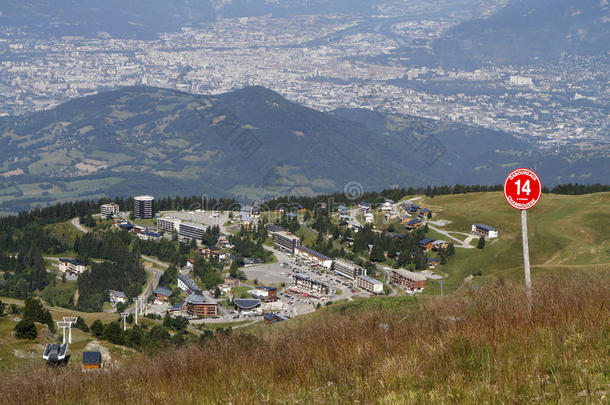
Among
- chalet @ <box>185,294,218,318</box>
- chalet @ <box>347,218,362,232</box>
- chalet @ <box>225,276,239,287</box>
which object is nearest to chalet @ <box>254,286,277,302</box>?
chalet @ <box>225,276,239,287</box>

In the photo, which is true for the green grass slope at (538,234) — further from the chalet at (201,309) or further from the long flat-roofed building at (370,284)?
the chalet at (201,309)

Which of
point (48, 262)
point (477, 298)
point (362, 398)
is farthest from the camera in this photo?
point (48, 262)

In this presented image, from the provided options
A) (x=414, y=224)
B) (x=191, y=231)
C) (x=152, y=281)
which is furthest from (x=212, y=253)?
(x=414, y=224)

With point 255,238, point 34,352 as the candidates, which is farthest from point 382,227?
point 34,352

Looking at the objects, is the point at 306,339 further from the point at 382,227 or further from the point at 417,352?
the point at 382,227

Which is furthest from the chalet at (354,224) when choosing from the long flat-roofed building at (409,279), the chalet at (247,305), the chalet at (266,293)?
the chalet at (247,305)

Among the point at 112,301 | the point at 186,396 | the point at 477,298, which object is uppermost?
the point at 477,298

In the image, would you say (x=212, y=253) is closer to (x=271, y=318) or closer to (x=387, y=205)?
(x=387, y=205)
